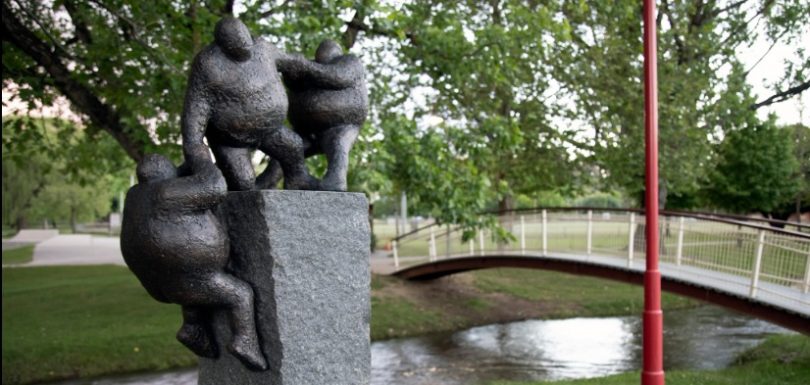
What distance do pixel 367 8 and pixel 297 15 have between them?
3.47 feet

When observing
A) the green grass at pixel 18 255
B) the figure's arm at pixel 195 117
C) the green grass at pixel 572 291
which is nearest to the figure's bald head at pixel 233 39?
the figure's arm at pixel 195 117

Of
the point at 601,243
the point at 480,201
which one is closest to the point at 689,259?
the point at 601,243

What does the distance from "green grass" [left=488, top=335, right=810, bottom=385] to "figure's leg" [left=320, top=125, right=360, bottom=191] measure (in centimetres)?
598

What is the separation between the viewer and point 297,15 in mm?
8828

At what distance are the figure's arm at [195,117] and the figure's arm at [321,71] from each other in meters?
0.46

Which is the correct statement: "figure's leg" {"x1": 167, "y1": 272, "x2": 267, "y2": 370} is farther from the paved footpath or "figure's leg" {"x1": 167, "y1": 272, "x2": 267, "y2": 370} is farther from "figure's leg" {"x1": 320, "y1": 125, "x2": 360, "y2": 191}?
the paved footpath

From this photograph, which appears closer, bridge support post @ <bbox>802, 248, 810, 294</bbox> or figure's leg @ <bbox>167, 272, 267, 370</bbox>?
figure's leg @ <bbox>167, 272, 267, 370</bbox>

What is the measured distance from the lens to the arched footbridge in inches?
364

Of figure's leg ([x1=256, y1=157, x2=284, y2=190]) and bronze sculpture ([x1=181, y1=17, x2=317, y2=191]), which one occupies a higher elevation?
bronze sculpture ([x1=181, y1=17, x2=317, y2=191])

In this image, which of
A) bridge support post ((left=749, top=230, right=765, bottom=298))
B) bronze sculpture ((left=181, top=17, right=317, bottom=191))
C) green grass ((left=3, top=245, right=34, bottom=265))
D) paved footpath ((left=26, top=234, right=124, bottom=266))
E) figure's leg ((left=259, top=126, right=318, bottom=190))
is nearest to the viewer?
bronze sculpture ((left=181, top=17, right=317, bottom=191))

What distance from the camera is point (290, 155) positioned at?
12.7 feet

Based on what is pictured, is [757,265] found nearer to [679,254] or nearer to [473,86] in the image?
[679,254]

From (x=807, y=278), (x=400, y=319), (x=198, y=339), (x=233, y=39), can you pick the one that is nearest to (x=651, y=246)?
(x=807, y=278)

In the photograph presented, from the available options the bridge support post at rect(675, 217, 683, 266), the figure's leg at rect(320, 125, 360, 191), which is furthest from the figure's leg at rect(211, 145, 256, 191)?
the bridge support post at rect(675, 217, 683, 266)
